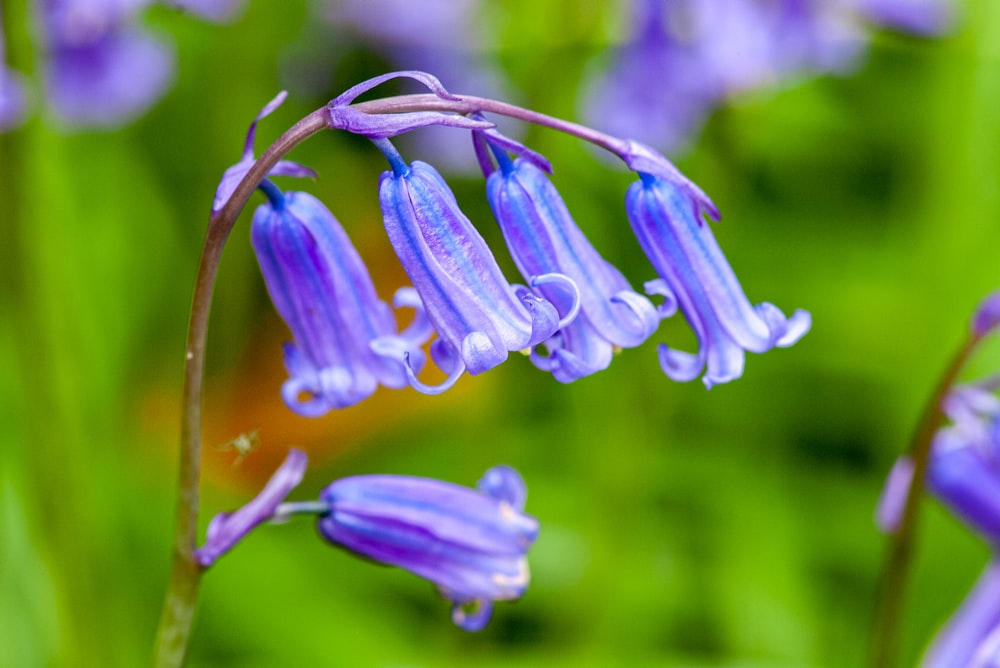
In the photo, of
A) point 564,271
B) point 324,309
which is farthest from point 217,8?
point 564,271

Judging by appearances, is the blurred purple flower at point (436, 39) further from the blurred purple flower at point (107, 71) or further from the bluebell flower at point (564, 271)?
the bluebell flower at point (564, 271)

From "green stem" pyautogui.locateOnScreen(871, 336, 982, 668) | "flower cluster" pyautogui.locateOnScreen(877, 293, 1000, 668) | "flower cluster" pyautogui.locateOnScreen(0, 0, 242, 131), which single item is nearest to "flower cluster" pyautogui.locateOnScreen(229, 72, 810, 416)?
"green stem" pyautogui.locateOnScreen(871, 336, 982, 668)

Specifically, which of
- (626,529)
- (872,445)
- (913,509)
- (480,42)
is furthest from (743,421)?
(913,509)

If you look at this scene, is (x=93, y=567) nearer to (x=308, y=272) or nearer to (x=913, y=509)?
(x=308, y=272)

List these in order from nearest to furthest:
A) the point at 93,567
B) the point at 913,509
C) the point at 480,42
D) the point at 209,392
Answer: the point at 913,509
the point at 93,567
the point at 209,392
the point at 480,42

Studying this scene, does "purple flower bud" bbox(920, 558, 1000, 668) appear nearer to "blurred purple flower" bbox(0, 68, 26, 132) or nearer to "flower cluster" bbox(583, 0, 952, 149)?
"flower cluster" bbox(583, 0, 952, 149)

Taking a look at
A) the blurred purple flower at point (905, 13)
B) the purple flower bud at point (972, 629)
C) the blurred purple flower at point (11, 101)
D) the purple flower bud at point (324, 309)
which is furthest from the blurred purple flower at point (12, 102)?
the blurred purple flower at point (905, 13)

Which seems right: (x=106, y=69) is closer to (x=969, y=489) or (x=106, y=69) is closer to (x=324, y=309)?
(x=324, y=309)
